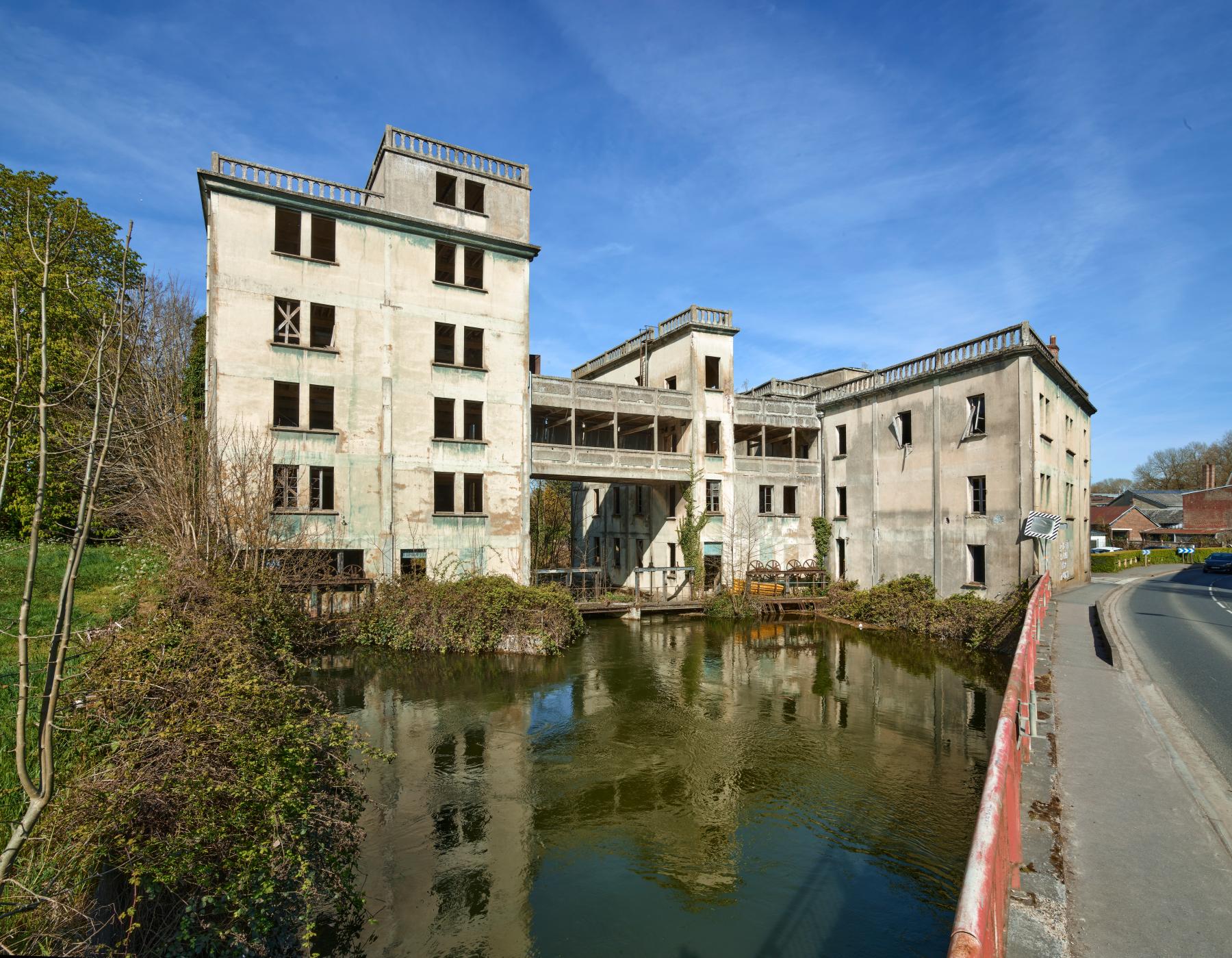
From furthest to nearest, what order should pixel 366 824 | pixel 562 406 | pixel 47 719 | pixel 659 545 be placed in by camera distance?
pixel 659 545 < pixel 562 406 < pixel 366 824 < pixel 47 719

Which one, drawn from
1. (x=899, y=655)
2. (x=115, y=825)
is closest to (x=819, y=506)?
(x=899, y=655)

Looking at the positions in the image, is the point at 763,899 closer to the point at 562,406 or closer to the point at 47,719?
the point at 47,719

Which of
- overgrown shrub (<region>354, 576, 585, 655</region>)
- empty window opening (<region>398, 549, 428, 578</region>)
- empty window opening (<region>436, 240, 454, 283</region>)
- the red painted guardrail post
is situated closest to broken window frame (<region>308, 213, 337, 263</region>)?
empty window opening (<region>436, 240, 454, 283</region>)

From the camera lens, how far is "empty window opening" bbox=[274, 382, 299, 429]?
877 inches

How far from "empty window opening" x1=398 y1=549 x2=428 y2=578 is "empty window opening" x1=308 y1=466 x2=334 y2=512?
2963mm

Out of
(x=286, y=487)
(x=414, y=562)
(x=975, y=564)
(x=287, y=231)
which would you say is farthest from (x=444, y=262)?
(x=975, y=564)

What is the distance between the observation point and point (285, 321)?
2212cm

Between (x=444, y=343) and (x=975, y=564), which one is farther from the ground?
(x=444, y=343)

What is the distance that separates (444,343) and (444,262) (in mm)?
3324

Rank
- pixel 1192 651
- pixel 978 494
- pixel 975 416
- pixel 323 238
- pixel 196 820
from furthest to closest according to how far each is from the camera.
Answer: pixel 975 416 < pixel 978 494 < pixel 323 238 < pixel 1192 651 < pixel 196 820

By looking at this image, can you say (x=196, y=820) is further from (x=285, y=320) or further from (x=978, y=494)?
(x=978, y=494)

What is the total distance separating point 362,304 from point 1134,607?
27.6 m

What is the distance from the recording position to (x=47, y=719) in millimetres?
2746

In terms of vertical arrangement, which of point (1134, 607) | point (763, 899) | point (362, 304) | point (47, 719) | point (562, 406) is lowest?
point (763, 899)
